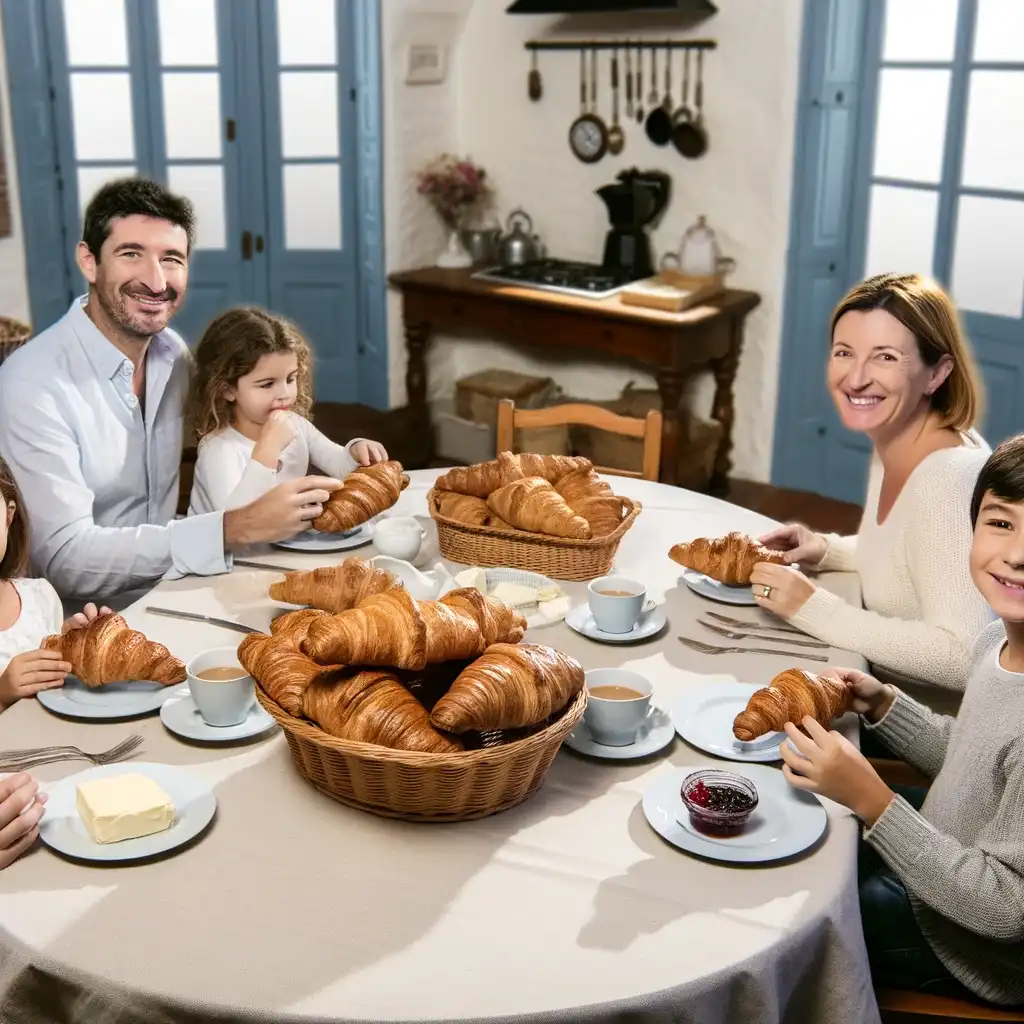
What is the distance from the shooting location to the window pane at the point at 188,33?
4840mm

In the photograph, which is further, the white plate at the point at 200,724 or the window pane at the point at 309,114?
the window pane at the point at 309,114

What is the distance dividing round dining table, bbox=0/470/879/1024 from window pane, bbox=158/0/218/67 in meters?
3.96

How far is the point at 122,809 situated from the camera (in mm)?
1376

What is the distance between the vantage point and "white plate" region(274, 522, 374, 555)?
7.46 ft

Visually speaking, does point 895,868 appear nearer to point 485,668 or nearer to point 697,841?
point 697,841

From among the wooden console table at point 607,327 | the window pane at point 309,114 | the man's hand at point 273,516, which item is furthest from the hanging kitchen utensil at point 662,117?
the man's hand at point 273,516

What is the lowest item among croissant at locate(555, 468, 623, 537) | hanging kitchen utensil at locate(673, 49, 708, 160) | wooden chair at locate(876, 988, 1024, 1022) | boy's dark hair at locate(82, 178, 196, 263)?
wooden chair at locate(876, 988, 1024, 1022)

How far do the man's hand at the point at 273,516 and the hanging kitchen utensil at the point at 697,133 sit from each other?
293cm

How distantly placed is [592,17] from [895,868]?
4.06 m

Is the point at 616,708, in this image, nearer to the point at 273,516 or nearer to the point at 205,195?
the point at 273,516

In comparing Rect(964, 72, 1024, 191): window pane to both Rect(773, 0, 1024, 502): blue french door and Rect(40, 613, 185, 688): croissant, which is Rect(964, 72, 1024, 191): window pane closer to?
Rect(773, 0, 1024, 502): blue french door

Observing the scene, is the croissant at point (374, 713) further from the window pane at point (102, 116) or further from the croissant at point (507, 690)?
the window pane at point (102, 116)

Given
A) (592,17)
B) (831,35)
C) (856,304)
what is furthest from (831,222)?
(856,304)

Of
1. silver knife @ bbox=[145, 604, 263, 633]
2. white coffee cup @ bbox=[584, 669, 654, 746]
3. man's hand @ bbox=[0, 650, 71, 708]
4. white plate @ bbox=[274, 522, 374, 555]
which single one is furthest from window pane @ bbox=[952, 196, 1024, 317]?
man's hand @ bbox=[0, 650, 71, 708]
